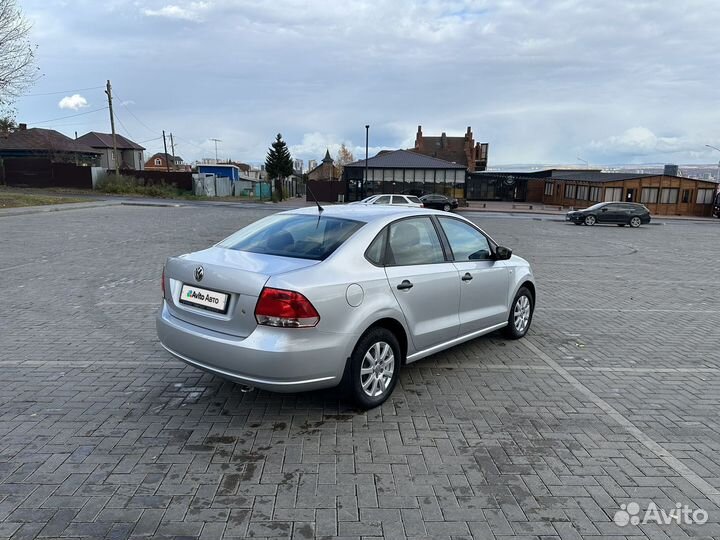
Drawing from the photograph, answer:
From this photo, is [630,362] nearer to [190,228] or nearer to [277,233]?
[277,233]

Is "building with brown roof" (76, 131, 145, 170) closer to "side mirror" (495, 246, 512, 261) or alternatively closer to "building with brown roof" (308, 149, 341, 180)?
"building with brown roof" (308, 149, 341, 180)

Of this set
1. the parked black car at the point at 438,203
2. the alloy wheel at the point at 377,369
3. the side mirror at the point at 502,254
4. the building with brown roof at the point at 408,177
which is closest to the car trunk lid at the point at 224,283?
the alloy wheel at the point at 377,369

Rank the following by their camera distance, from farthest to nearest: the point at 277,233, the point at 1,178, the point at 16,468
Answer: the point at 1,178 < the point at 277,233 < the point at 16,468

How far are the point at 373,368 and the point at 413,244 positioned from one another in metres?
1.23

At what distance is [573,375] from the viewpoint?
4988mm

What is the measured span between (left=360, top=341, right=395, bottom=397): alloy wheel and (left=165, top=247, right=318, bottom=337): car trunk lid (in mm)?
882

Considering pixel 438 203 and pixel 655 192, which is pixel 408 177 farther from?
pixel 655 192

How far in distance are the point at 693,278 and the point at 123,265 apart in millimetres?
12780

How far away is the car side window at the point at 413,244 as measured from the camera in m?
4.31

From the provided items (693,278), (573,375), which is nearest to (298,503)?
(573,375)

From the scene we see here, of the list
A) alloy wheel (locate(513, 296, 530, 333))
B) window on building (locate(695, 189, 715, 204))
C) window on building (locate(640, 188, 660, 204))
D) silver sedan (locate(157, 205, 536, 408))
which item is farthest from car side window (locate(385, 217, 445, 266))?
window on building (locate(695, 189, 715, 204))

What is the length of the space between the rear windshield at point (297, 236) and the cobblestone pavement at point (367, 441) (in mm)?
1197

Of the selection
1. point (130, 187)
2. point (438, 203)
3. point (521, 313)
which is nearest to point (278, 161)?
point (130, 187)

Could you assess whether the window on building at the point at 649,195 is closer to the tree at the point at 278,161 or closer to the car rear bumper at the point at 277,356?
the tree at the point at 278,161
